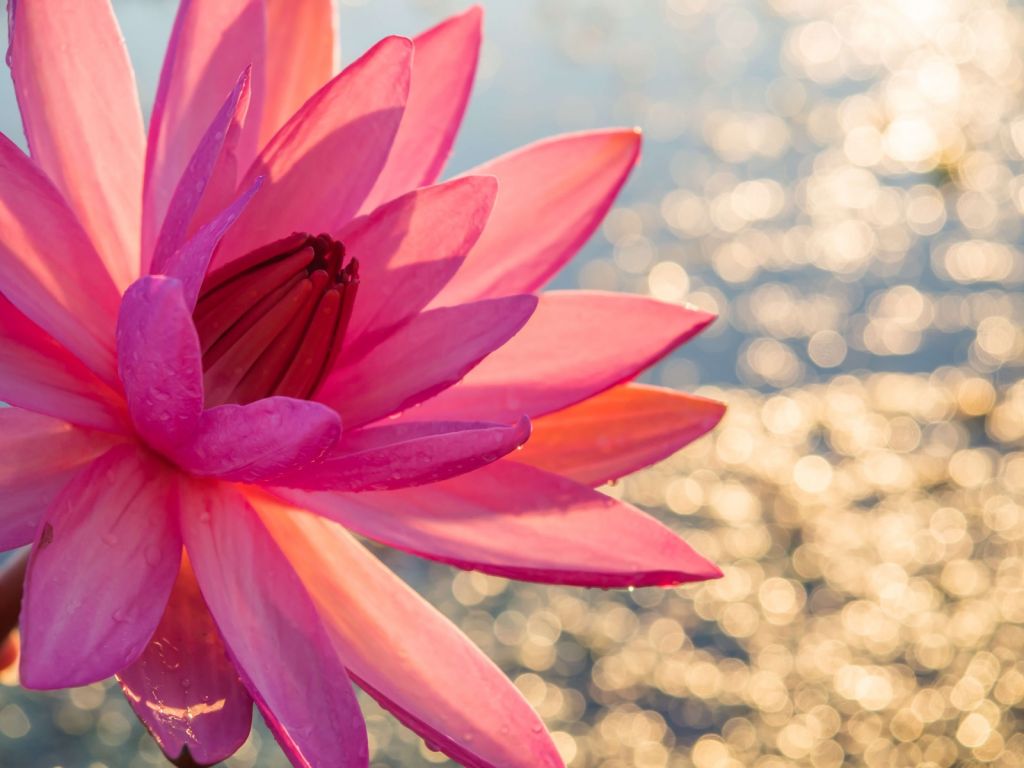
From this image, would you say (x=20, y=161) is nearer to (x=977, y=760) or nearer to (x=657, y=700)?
(x=657, y=700)

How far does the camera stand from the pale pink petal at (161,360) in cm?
72

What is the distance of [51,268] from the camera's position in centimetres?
83

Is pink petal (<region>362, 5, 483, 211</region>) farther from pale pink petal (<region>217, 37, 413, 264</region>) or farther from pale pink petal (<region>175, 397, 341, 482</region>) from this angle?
pale pink petal (<region>175, 397, 341, 482</region>)

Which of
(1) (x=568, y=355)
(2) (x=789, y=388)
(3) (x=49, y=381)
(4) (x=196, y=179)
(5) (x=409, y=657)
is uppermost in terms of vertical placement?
(4) (x=196, y=179)

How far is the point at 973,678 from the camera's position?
2.30 metres

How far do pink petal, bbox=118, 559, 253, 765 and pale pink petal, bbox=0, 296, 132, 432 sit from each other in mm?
131

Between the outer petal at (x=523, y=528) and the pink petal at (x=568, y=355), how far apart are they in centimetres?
7

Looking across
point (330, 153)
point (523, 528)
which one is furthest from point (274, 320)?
point (523, 528)

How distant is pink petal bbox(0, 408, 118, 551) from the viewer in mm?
760

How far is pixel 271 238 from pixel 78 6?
0.23 m

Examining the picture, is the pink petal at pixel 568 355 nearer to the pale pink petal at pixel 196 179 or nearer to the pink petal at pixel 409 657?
the pink petal at pixel 409 657

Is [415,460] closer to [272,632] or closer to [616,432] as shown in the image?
[272,632]

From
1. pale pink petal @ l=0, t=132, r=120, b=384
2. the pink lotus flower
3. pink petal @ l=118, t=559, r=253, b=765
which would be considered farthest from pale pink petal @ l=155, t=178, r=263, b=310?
pink petal @ l=118, t=559, r=253, b=765

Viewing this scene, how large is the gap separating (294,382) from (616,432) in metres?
0.30
